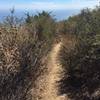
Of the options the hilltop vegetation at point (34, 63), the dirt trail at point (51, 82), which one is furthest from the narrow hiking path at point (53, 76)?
the hilltop vegetation at point (34, 63)

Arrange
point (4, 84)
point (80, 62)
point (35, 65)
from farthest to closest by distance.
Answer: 1. point (80, 62)
2. point (35, 65)
3. point (4, 84)

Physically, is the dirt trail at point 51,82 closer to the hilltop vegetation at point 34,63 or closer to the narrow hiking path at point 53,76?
the narrow hiking path at point 53,76

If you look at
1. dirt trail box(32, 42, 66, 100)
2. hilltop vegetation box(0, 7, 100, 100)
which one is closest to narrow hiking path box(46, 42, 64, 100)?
dirt trail box(32, 42, 66, 100)

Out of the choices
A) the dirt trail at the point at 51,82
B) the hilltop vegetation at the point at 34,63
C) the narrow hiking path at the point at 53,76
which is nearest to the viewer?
the hilltop vegetation at the point at 34,63

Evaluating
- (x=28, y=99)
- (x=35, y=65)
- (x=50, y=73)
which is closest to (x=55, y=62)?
(x=50, y=73)

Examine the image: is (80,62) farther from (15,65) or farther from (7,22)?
(15,65)

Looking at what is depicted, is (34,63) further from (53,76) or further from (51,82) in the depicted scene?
(53,76)

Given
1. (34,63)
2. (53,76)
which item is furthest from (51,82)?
(34,63)

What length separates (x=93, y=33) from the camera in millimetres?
17656

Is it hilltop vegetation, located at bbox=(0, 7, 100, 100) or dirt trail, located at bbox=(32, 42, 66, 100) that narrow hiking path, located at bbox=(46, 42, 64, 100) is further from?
hilltop vegetation, located at bbox=(0, 7, 100, 100)

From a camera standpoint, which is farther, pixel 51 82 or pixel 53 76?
pixel 53 76

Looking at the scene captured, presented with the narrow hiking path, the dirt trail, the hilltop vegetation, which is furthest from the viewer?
the narrow hiking path

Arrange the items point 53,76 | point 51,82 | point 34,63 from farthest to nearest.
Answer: point 53,76 < point 51,82 < point 34,63

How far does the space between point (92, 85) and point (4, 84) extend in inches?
212
